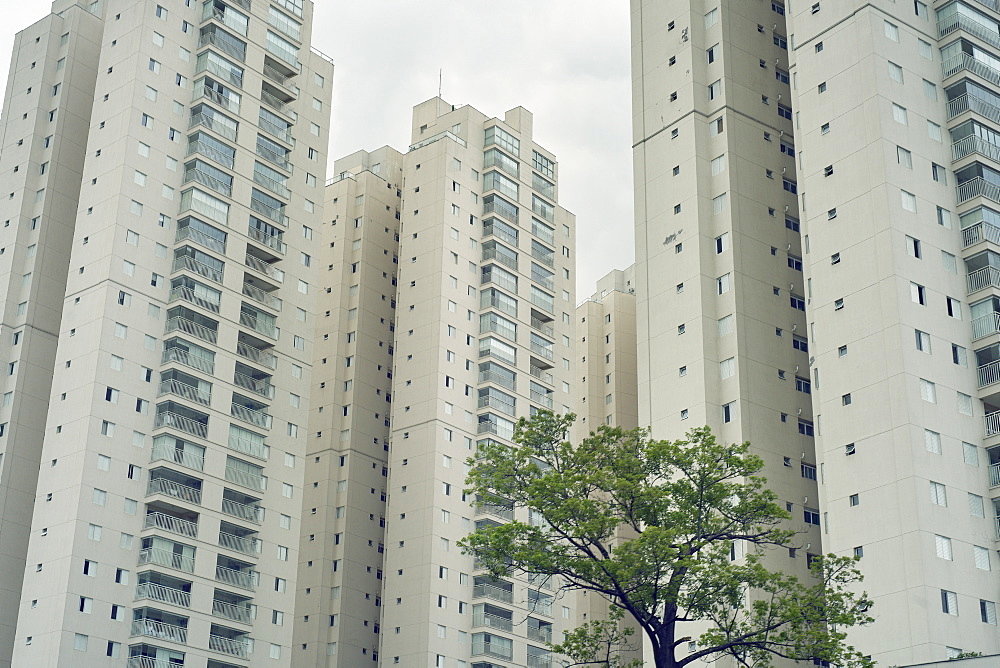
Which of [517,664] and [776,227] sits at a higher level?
[776,227]

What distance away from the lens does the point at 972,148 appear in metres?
58.5

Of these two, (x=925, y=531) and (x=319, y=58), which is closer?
(x=925, y=531)

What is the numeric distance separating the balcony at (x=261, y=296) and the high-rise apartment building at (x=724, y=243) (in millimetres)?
20807

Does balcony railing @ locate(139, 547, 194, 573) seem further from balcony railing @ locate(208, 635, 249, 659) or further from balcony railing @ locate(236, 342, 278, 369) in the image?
balcony railing @ locate(236, 342, 278, 369)

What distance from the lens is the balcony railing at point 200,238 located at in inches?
2643

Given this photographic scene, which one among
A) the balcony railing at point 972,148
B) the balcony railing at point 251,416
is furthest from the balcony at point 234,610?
the balcony railing at point 972,148

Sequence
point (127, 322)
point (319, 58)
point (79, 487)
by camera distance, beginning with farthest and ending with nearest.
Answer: point (319, 58), point (127, 322), point (79, 487)

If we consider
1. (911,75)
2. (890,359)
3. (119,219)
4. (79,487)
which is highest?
(911,75)

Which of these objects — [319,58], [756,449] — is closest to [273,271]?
[319,58]

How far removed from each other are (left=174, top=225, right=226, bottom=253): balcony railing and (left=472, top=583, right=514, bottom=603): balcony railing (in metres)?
26.6

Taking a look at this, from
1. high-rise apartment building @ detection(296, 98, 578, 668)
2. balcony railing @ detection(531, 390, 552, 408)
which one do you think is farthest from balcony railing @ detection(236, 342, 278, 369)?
balcony railing @ detection(531, 390, 552, 408)

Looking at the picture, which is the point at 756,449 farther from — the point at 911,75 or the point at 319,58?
the point at 319,58

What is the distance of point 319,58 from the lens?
80.6 meters

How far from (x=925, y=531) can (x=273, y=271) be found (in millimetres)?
39067
